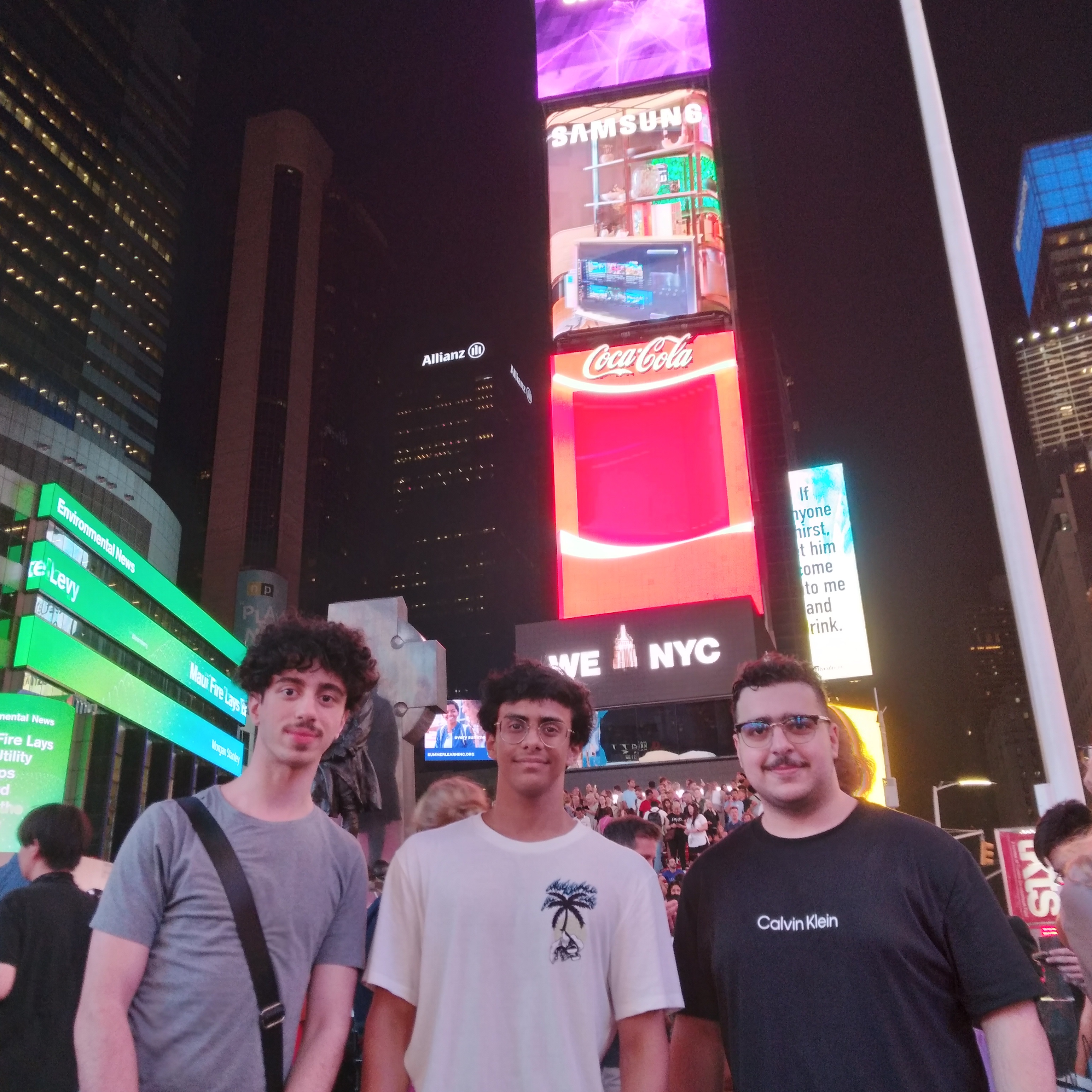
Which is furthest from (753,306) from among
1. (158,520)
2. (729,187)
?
(158,520)

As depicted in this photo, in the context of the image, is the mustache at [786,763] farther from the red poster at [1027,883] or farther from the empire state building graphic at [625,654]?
the empire state building graphic at [625,654]

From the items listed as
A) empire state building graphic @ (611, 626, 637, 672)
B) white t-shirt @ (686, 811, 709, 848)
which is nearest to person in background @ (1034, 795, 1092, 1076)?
white t-shirt @ (686, 811, 709, 848)

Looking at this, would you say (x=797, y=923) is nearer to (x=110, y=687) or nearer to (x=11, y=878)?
(x=11, y=878)

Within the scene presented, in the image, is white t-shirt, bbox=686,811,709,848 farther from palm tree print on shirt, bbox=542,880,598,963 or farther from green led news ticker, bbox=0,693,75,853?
palm tree print on shirt, bbox=542,880,598,963

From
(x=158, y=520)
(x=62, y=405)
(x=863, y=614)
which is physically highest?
(x=62, y=405)

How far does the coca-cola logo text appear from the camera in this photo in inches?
1432

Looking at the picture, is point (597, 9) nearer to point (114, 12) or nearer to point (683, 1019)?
point (683, 1019)

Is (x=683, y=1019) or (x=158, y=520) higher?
(x=158, y=520)

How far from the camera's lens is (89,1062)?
265cm

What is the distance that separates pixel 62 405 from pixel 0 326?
799cm

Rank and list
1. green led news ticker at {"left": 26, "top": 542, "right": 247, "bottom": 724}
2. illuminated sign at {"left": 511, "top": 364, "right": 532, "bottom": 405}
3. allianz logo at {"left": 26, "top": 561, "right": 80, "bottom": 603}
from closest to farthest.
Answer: allianz logo at {"left": 26, "top": 561, "right": 80, "bottom": 603}
green led news ticker at {"left": 26, "top": 542, "right": 247, "bottom": 724}
illuminated sign at {"left": 511, "top": 364, "right": 532, "bottom": 405}

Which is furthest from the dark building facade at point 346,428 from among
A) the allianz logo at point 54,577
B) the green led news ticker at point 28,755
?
the green led news ticker at point 28,755

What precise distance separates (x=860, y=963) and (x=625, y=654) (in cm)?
3003

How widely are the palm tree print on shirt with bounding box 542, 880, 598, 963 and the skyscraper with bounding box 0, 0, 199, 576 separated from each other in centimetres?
6022
